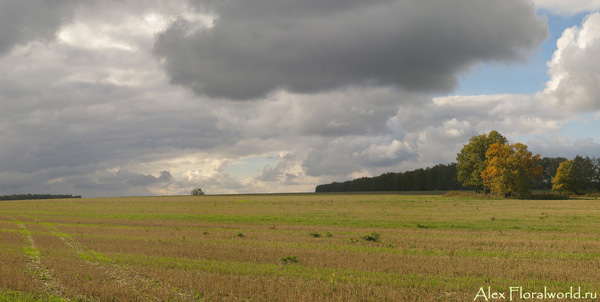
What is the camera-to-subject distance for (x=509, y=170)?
86.8 meters

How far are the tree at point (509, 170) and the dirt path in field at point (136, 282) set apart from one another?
83.9 meters

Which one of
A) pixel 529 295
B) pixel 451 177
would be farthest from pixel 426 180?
pixel 529 295

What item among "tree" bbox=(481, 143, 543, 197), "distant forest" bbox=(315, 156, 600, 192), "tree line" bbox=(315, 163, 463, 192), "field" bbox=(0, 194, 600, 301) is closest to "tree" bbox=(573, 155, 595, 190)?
"distant forest" bbox=(315, 156, 600, 192)

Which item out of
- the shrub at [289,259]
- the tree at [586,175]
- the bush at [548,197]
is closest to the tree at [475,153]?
the bush at [548,197]

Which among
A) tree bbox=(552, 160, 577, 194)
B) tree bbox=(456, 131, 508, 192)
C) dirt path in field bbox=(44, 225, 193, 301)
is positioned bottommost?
dirt path in field bbox=(44, 225, 193, 301)

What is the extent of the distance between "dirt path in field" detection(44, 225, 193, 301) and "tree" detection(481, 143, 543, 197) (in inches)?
3305

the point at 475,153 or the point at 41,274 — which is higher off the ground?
the point at 475,153

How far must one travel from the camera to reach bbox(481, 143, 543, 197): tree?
85625 millimetres

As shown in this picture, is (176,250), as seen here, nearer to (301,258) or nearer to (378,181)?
(301,258)

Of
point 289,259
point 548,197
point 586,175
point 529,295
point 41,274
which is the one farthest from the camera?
point 586,175

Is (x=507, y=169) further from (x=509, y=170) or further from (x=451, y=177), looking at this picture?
(x=451, y=177)

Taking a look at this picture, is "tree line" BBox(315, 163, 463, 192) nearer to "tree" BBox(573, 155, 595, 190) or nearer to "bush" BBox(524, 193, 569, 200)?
"tree" BBox(573, 155, 595, 190)

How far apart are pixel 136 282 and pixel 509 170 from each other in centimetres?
8781

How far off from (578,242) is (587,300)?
43.3ft
